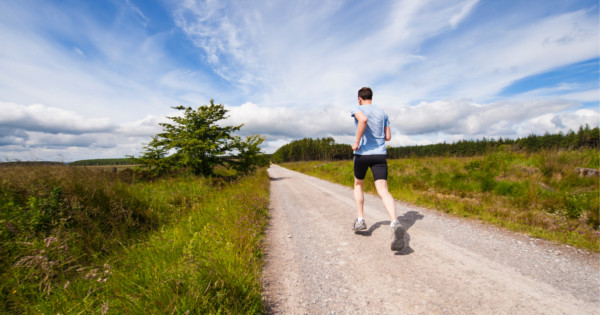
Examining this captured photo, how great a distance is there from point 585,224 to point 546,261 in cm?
248

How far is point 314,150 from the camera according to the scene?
103 m

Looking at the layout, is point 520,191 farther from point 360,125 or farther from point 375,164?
point 360,125

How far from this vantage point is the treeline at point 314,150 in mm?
99500

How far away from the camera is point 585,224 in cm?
401

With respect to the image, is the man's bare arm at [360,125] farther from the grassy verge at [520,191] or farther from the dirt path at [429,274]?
the grassy verge at [520,191]

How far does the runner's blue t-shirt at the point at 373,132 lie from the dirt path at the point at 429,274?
1.48 meters

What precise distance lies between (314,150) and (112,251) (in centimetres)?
9988

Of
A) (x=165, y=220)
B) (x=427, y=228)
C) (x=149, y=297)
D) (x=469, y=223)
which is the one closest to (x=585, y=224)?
(x=469, y=223)

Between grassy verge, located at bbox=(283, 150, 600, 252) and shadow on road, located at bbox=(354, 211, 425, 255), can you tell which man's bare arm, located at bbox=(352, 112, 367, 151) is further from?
grassy verge, located at bbox=(283, 150, 600, 252)

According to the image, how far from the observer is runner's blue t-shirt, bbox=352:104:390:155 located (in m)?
3.51

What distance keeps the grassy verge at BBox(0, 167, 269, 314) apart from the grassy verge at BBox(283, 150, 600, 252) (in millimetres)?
4880

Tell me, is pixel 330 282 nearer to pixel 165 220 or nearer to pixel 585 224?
pixel 165 220

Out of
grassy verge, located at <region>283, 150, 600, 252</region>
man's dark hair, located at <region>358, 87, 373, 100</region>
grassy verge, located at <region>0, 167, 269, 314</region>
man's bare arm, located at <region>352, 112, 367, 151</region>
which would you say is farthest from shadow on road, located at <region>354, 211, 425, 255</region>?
man's dark hair, located at <region>358, 87, 373, 100</region>

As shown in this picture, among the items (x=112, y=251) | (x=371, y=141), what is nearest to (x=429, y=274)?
(x=371, y=141)
